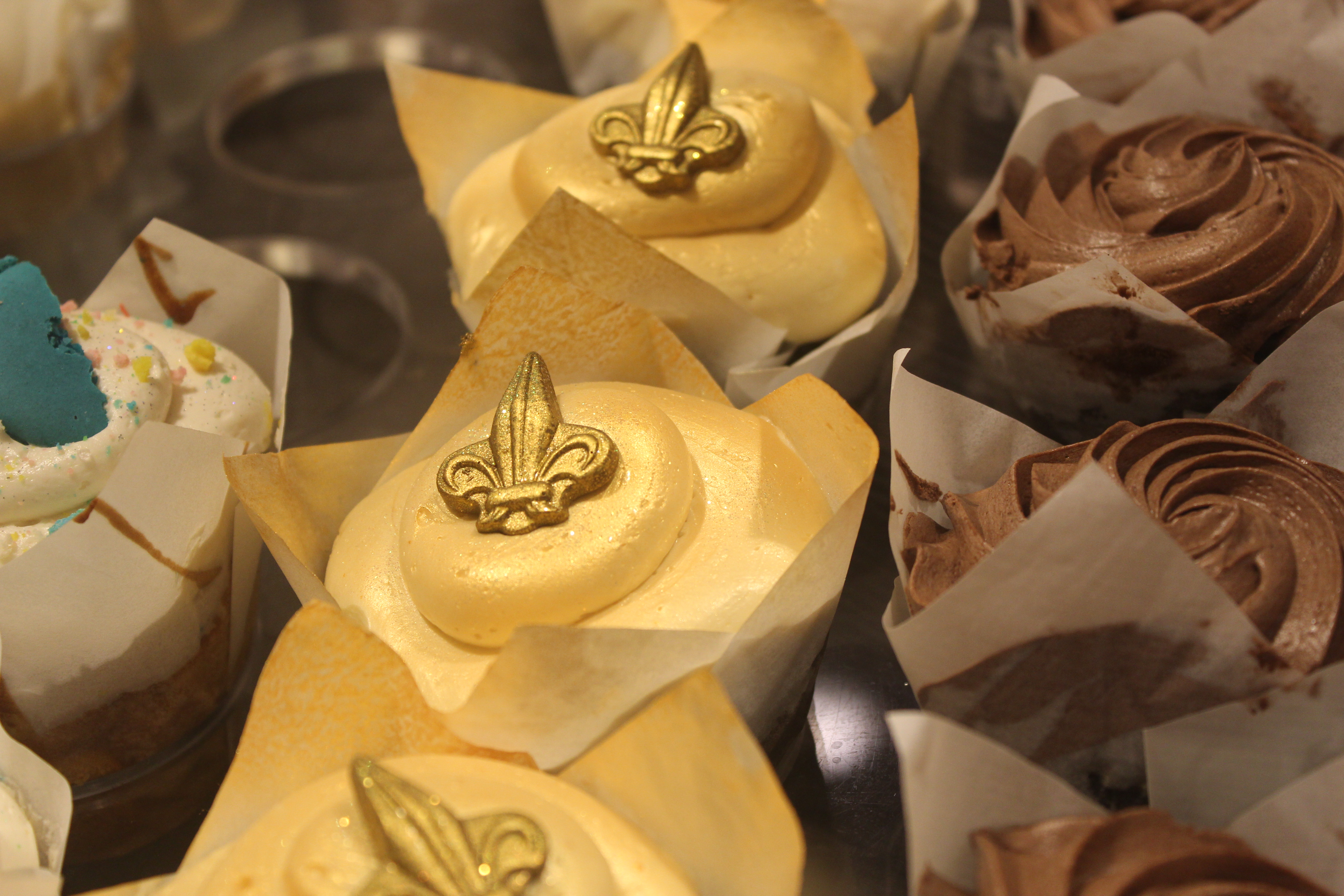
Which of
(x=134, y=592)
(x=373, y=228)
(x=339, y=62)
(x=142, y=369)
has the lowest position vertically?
(x=373, y=228)

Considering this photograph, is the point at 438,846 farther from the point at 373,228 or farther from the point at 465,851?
the point at 373,228

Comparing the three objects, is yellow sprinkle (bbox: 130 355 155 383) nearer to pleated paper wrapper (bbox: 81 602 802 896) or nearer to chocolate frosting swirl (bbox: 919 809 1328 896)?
pleated paper wrapper (bbox: 81 602 802 896)

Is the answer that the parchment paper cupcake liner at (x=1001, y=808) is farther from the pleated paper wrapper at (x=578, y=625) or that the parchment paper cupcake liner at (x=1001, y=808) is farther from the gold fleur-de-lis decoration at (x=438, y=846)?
the gold fleur-de-lis decoration at (x=438, y=846)

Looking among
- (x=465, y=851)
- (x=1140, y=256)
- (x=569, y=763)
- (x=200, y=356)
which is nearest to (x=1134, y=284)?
(x=1140, y=256)

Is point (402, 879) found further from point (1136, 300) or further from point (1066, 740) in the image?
point (1136, 300)

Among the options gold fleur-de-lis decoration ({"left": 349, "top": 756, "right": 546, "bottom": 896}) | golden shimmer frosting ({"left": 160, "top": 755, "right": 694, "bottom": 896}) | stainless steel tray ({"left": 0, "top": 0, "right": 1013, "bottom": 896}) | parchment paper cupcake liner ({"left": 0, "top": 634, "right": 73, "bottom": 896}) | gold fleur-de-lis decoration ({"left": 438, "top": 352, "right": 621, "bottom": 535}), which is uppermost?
gold fleur-de-lis decoration ({"left": 438, "top": 352, "right": 621, "bottom": 535})

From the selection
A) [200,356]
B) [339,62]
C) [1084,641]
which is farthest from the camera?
[339,62]

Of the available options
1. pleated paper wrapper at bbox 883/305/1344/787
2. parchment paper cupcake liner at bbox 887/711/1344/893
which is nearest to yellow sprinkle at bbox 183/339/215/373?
pleated paper wrapper at bbox 883/305/1344/787
